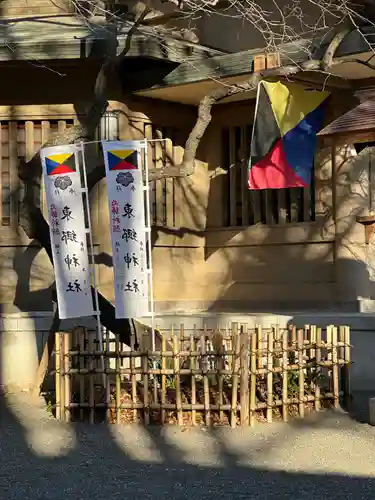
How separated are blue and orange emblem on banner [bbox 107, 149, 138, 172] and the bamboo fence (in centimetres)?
198

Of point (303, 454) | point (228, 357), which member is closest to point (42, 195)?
point (228, 357)

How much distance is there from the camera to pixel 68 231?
33.9ft

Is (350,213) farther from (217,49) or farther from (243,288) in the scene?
(217,49)

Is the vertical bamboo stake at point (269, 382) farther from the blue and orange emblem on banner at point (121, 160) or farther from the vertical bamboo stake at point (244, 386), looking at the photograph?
the blue and orange emblem on banner at point (121, 160)

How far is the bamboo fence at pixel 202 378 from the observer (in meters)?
9.45

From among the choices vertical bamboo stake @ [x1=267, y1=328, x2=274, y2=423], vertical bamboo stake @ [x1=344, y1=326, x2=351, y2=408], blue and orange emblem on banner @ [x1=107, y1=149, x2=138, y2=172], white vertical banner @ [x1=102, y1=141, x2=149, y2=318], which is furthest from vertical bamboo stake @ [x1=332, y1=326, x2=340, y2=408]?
blue and orange emblem on banner @ [x1=107, y1=149, x2=138, y2=172]

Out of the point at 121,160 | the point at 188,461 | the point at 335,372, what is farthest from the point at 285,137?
the point at 188,461

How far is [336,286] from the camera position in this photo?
14289mm

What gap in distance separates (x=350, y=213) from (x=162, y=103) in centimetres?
396

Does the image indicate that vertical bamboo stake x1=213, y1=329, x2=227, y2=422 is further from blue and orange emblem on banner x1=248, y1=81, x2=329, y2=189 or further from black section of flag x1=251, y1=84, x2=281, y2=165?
black section of flag x1=251, y1=84, x2=281, y2=165

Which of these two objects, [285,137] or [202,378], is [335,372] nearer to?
[202,378]

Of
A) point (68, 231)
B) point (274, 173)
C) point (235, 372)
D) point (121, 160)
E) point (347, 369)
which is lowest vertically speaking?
point (347, 369)

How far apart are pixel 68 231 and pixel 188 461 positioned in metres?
3.44

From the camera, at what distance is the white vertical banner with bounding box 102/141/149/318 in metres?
10.1
